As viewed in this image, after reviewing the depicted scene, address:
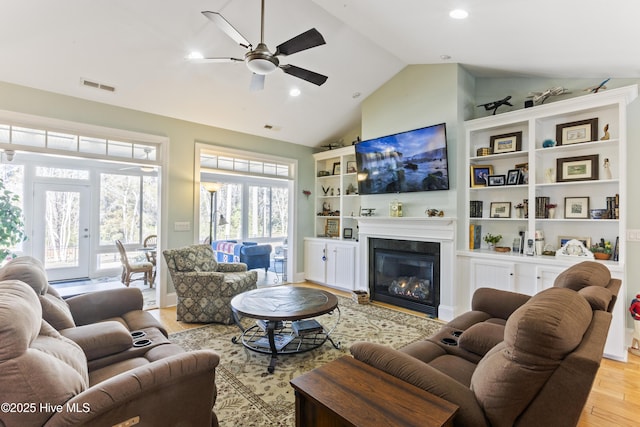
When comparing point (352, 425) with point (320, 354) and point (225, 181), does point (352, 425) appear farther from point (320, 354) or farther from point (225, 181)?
point (225, 181)

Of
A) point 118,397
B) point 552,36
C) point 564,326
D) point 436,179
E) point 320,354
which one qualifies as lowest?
point 320,354

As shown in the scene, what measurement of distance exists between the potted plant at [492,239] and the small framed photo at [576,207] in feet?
2.59

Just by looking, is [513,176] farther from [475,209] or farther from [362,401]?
[362,401]

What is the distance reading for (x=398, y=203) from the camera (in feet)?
15.9

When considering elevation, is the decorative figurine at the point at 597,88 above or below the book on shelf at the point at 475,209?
above

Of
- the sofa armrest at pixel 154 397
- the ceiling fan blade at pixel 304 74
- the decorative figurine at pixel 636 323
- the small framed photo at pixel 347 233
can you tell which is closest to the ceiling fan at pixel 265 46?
the ceiling fan blade at pixel 304 74

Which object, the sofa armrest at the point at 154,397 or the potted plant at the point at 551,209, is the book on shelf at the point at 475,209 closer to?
the potted plant at the point at 551,209

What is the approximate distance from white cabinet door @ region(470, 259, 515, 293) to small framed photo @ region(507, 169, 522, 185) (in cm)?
104

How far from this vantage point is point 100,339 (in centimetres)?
192

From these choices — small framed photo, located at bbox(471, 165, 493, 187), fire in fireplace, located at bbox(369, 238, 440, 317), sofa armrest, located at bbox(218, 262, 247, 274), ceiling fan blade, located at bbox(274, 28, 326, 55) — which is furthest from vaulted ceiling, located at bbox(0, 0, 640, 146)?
fire in fireplace, located at bbox(369, 238, 440, 317)

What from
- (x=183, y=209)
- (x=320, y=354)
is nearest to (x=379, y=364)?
(x=320, y=354)

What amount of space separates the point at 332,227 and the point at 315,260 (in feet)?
2.66

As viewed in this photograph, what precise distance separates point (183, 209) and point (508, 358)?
15.3 feet

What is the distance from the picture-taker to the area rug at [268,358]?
2.22 m
